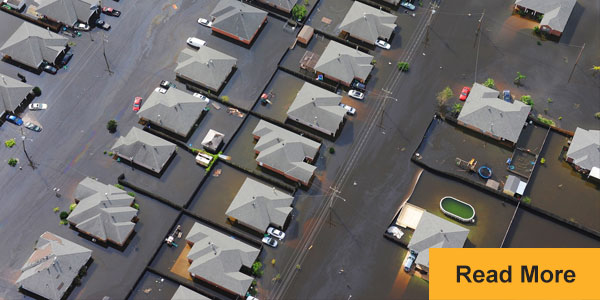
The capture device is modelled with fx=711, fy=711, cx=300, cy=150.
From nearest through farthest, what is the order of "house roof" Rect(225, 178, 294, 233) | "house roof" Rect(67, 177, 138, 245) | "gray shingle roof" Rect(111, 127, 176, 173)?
"house roof" Rect(67, 177, 138, 245) → "house roof" Rect(225, 178, 294, 233) → "gray shingle roof" Rect(111, 127, 176, 173)

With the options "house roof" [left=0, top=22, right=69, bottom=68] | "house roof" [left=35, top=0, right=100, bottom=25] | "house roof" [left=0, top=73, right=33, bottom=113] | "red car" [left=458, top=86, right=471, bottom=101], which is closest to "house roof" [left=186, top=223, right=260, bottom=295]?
"house roof" [left=0, top=73, right=33, bottom=113]

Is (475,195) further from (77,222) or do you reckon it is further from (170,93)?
(77,222)

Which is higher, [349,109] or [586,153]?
[586,153]

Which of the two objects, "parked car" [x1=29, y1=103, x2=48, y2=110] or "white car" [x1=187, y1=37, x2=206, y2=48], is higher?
"white car" [x1=187, y1=37, x2=206, y2=48]

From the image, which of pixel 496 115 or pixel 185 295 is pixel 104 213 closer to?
pixel 185 295

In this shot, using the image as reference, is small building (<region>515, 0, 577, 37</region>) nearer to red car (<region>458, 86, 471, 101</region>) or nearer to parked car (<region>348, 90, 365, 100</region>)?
red car (<region>458, 86, 471, 101</region>)

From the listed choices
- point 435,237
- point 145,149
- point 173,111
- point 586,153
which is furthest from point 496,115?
point 145,149

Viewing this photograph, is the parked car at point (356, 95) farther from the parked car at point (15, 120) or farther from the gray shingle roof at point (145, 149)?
the parked car at point (15, 120)
